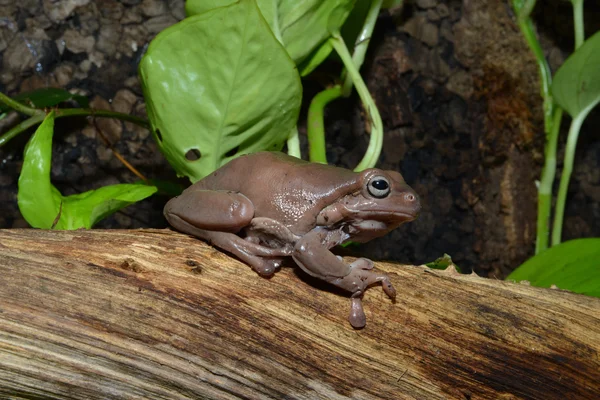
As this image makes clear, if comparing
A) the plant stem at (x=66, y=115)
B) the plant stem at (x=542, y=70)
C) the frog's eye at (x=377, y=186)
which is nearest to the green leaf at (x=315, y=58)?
the plant stem at (x=66, y=115)

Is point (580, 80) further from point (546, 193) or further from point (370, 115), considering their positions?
point (370, 115)

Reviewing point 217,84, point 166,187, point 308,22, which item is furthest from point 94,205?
point 308,22

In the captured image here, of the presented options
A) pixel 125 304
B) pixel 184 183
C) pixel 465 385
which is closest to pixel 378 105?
pixel 184 183

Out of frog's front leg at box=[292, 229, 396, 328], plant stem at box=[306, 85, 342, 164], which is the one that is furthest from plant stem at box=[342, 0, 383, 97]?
frog's front leg at box=[292, 229, 396, 328]

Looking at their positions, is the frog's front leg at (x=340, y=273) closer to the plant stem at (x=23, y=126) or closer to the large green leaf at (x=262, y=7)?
the large green leaf at (x=262, y=7)

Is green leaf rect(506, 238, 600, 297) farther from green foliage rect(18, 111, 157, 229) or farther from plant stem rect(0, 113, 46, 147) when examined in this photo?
plant stem rect(0, 113, 46, 147)

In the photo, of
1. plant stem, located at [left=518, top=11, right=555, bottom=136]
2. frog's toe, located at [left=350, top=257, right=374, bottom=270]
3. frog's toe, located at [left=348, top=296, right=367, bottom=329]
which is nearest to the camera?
frog's toe, located at [left=348, top=296, right=367, bottom=329]
